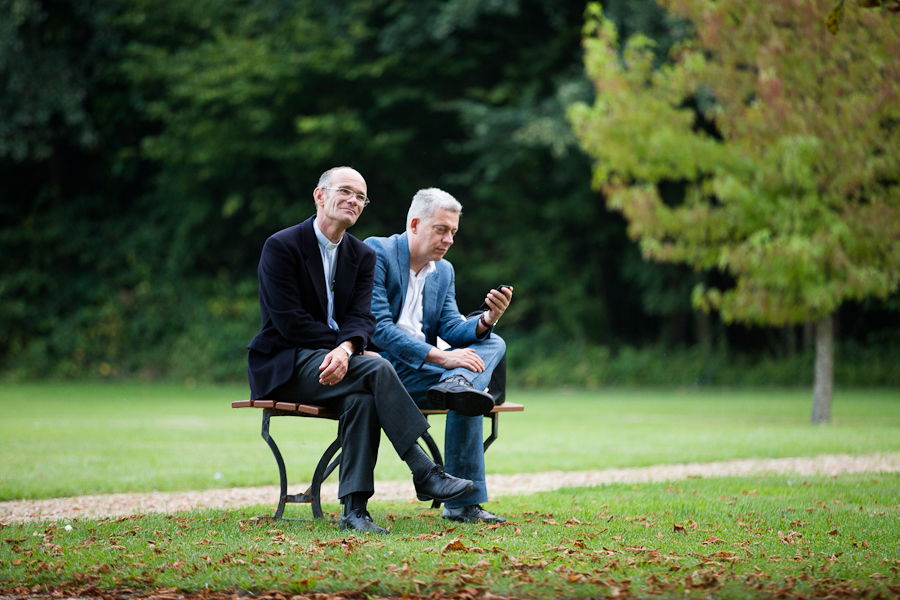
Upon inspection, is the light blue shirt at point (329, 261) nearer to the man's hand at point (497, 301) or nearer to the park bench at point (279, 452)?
the park bench at point (279, 452)

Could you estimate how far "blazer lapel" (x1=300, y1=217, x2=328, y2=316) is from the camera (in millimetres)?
4863

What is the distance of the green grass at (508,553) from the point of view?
3.46 meters

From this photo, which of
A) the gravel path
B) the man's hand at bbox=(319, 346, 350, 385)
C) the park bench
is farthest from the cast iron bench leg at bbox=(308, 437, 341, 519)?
the gravel path

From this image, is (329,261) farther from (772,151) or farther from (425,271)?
(772,151)

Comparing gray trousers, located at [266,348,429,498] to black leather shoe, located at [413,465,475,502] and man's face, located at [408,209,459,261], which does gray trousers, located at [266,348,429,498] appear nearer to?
black leather shoe, located at [413,465,475,502]

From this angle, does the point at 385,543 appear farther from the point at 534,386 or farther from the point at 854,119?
the point at 534,386

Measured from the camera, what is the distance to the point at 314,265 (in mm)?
4887

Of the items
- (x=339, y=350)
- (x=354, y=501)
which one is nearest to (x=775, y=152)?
(x=339, y=350)

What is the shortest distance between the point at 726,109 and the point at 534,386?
10.4 meters

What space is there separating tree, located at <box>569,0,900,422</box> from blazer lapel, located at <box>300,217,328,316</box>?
8.22m

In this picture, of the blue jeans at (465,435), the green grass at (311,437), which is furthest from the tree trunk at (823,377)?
the blue jeans at (465,435)

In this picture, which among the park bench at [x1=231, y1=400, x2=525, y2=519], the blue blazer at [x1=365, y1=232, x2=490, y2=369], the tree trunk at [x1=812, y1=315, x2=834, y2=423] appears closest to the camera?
the park bench at [x1=231, y1=400, x2=525, y2=519]

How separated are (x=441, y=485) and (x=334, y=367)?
2.52ft

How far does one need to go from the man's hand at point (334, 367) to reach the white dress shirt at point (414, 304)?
794 mm
